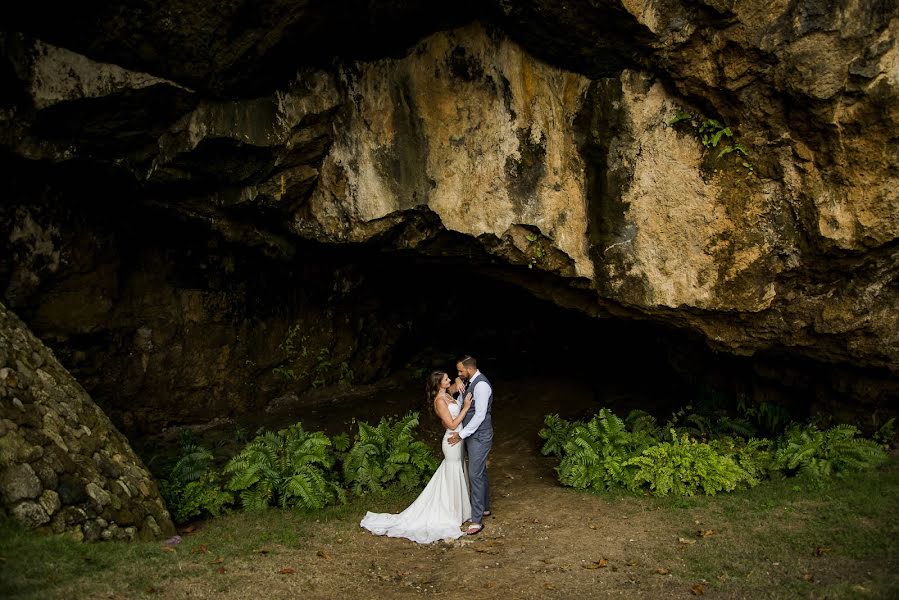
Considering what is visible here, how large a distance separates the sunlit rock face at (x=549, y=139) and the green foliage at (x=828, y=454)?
118 cm

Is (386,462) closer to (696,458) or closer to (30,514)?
(696,458)

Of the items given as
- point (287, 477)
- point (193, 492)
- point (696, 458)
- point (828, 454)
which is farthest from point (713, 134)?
point (193, 492)

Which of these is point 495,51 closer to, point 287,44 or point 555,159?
point 555,159

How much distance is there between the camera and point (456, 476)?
883cm

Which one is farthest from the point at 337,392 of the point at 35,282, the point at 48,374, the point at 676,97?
the point at 676,97

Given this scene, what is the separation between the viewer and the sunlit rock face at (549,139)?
8273 millimetres

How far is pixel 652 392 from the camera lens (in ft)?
47.2

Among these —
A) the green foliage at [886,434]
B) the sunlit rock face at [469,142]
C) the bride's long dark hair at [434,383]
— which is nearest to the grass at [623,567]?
the green foliage at [886,434]

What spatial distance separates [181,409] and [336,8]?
8166 mm

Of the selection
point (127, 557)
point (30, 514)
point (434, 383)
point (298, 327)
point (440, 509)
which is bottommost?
point (440, 509)

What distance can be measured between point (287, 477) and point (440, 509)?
226 centimetres

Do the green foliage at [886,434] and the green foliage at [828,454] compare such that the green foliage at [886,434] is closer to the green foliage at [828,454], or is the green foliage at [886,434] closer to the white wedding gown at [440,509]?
the green foliage at [828,454]

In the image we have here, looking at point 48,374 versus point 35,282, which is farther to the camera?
point 35,282

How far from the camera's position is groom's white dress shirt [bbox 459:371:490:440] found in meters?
8.64
